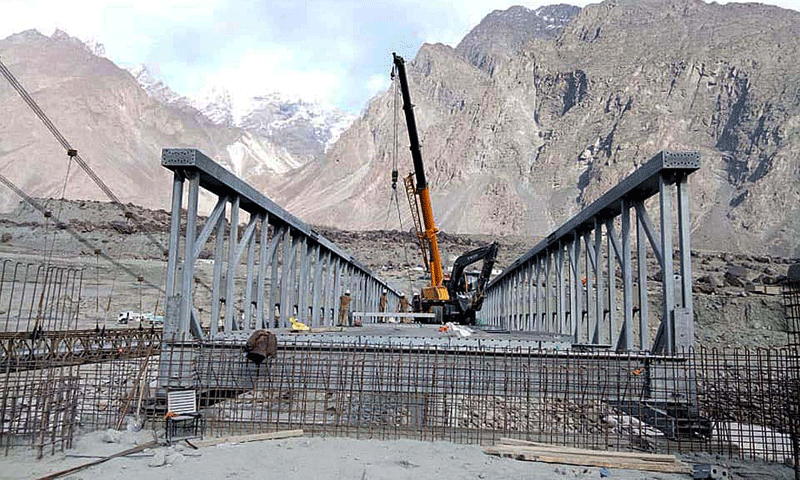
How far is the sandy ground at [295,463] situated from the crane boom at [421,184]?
65.7 ft

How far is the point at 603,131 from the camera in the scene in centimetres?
11081

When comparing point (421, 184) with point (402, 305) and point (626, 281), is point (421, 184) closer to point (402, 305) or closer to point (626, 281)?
point (402, 305)

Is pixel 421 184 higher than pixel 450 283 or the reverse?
higher

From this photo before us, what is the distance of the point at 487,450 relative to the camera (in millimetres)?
8773

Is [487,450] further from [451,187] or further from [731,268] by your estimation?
[451,187]

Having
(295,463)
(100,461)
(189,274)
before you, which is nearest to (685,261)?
(295,463)

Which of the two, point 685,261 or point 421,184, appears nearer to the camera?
point 685,261

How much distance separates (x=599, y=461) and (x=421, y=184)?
24.8 metres

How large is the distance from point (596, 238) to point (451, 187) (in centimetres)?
9622

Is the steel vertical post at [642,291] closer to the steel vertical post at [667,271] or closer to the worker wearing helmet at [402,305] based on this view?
the steel vertical post at [667,271]

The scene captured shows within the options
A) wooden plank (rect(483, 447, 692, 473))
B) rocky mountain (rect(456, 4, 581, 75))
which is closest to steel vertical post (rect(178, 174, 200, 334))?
wooden plank (rect(483, 447, 692, 473))

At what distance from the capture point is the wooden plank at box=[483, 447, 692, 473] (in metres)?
8.06

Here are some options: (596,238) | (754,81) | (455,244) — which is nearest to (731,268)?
(455,244)

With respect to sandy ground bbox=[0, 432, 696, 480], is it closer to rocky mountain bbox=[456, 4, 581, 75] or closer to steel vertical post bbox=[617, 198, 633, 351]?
steel vertical post bbox=[617, 198, 633, 351]
